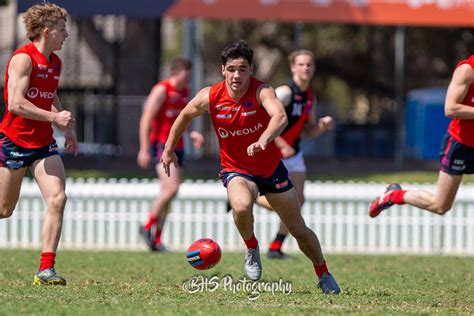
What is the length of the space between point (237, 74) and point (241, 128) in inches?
16.9

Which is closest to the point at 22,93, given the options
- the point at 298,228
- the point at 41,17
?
the point at 41,17

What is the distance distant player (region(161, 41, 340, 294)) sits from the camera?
8320 millimetres

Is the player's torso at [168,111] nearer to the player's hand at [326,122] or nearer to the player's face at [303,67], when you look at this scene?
the player's face at [303,67]

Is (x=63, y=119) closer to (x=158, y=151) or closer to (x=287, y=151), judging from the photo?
(x=287, y=151)

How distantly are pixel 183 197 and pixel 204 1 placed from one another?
7.24m

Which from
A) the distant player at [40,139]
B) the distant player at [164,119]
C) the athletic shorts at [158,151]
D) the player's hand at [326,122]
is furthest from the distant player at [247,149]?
the distant player at [164,119]

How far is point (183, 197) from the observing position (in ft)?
54.1

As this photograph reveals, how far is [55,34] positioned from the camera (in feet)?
29.2

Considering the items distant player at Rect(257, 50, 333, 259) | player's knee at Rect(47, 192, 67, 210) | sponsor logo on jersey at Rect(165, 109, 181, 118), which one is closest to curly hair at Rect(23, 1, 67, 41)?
player's knee at Rect(47, 192, 67, 210)

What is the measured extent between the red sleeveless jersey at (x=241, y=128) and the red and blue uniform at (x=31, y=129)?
56.9 inches

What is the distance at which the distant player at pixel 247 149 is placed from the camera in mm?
8320

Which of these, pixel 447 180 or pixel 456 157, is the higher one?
pixel 456 157

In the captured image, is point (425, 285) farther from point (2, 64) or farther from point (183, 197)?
point (2, 64)

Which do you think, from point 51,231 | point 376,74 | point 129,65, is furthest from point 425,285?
point 376,74
